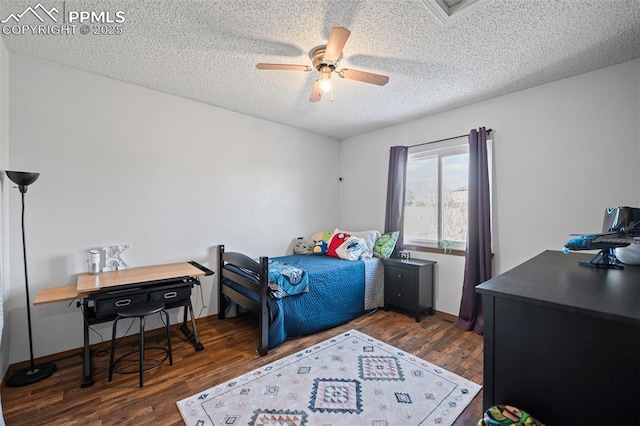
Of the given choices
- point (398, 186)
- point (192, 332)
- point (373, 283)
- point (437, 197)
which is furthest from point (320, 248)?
point (192, 332)

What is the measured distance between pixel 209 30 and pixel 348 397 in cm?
273

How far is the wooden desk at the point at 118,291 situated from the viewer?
2045 mm

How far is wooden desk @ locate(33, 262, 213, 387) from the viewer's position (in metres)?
2.04

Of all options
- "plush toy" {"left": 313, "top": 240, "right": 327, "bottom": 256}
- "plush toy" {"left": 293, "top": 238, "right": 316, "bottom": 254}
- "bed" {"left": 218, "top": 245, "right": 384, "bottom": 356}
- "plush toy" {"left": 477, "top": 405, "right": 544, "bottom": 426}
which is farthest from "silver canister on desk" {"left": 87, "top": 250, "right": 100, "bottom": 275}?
"plush toy" {"left": 477, "top": 405, "right": 544, "bottom": 426}

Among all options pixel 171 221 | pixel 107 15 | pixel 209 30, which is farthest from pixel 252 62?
pixel 171 221

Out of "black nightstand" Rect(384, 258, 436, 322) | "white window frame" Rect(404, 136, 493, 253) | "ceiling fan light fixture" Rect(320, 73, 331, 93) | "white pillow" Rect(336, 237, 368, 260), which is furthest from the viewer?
"white pillow" Rect(336, 237, 368, 260)

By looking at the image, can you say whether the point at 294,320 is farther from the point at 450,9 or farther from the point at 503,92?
the point at 503,92

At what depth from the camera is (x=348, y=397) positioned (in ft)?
6.14

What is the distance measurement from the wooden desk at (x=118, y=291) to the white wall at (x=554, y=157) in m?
2.92

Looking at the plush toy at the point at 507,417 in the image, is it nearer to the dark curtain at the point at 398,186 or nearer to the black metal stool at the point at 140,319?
the black metal stool at the point at 140,319

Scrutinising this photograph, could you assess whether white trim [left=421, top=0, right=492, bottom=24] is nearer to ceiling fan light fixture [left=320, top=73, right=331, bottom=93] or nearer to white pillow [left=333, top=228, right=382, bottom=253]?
ceiling fan light fixture [left=320, top=73, right=331, bottom=93]

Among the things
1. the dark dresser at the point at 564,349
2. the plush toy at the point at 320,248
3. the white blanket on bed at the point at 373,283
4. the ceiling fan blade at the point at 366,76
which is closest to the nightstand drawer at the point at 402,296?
the white blanket on bed at the point at 373,283

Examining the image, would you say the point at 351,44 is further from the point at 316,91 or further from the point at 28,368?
the point at 28,368

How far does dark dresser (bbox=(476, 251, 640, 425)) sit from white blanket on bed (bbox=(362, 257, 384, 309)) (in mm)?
2214
